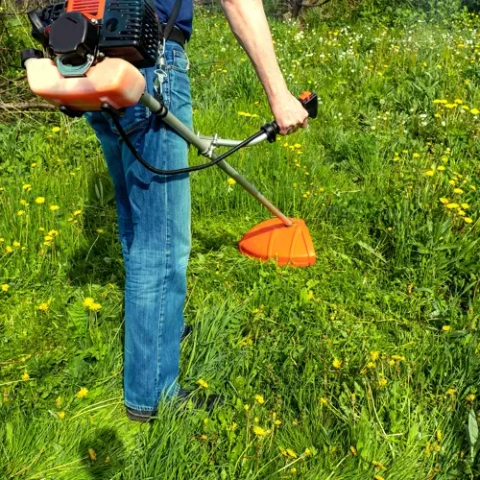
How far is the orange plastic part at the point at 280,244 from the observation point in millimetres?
2869

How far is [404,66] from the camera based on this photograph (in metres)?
4.91

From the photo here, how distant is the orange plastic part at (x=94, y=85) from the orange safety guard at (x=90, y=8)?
14 cm

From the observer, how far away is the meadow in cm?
190

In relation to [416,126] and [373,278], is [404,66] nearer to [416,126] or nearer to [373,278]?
[416,126]

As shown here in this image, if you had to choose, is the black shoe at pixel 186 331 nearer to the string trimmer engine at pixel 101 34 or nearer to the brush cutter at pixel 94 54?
the brush cutter at pixel 94 54

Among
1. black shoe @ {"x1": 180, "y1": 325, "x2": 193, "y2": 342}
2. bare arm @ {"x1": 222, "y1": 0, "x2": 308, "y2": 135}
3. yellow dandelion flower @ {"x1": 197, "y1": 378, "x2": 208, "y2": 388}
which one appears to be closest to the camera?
bare arm @ {"x1": 222, "y1": 0, "x2": 308, "y2": 135}

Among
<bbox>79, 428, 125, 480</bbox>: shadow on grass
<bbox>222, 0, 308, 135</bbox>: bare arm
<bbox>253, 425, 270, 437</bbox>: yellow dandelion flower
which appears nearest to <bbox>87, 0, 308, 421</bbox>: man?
<bbox>222, 0, 308, 135</bbox>: bare arm

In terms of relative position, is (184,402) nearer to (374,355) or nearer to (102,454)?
(102,454)

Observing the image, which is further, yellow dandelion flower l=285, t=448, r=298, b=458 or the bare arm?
yellow dandelion flower l=285, t=448, r=298, b=458

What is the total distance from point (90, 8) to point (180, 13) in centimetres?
39

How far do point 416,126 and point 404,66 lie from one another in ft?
3.83

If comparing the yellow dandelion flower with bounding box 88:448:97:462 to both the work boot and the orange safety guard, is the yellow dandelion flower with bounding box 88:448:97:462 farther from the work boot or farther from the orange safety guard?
the orange safety guard

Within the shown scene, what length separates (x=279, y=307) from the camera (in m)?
2.56

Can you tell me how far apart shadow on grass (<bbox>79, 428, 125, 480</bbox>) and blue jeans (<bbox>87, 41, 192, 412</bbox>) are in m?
0.13
